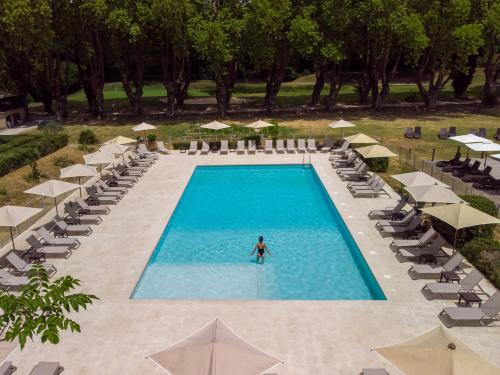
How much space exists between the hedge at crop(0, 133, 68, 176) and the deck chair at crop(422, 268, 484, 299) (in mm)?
21687

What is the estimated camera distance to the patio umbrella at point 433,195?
14883 millimetres

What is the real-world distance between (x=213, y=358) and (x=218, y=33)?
3321 centimetres

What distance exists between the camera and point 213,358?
7.14 m

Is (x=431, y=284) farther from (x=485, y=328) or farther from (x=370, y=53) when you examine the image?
(x=370, y=53)

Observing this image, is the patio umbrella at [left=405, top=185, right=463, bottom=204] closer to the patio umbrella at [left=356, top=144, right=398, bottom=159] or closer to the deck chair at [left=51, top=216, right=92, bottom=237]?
the patio umbrella at [left=356, top=144, right=398, bottom=159]

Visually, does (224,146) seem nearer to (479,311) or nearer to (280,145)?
(280,145)

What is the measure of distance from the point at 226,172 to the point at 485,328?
57.3 ft

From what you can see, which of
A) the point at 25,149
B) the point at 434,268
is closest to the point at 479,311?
the point at 434,268

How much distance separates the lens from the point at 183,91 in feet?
156

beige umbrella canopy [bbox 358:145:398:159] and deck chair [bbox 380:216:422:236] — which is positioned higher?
beige umbrella canopy [bbox 358:145:398:159]

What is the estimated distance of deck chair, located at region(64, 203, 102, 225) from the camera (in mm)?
17375

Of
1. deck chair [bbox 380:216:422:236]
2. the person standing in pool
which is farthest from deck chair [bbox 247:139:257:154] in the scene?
the person standing in pool

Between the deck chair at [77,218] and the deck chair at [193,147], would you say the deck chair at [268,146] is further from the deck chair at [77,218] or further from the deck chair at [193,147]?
the deck chair at [77,218]

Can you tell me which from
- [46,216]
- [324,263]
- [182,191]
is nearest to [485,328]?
[324,263]
